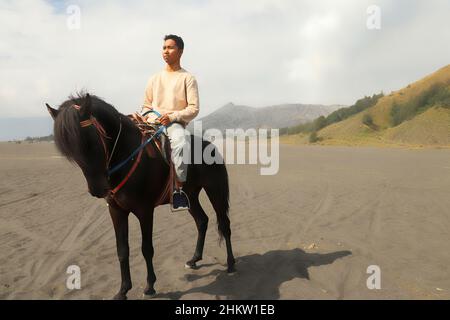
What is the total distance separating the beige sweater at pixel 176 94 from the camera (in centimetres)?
444

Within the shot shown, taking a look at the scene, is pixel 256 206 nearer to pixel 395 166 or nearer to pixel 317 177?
pixel 317 177

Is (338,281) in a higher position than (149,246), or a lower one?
lower

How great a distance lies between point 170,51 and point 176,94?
61 centimetres

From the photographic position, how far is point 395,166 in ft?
62.1

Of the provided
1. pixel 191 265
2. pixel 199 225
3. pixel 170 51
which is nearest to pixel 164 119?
pixel 170 51

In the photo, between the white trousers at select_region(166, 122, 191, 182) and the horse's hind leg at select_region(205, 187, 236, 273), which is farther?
the horse's hind leg at select_region(205, 187, 236, 273)

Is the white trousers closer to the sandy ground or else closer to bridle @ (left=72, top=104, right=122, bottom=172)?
bridle @ (left=72, top=104, right=122, bottom=172)

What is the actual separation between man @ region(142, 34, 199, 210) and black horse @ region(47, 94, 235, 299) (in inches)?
9.6

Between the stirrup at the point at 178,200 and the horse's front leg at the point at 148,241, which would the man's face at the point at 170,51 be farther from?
the horse's front leg at the point at 148,241

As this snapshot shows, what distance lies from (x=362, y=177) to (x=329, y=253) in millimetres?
10476

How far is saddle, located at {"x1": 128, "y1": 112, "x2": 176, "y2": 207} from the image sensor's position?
416 cm

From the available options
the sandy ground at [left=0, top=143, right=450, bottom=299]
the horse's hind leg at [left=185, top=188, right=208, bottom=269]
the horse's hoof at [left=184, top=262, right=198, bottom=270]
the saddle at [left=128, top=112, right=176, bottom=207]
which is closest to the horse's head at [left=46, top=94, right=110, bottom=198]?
the saddle at [left=128, top=112, right=176, bottom=207]
